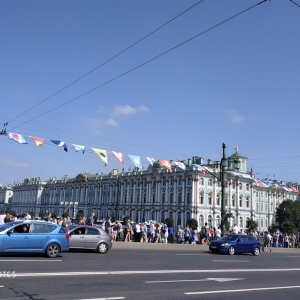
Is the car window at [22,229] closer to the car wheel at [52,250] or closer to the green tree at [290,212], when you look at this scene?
the car wheel at [52,250]

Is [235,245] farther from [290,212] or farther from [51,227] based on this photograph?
[290,212]

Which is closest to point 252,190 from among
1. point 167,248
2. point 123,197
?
point 123,197

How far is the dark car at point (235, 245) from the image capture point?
933 inches

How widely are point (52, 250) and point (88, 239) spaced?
354cm

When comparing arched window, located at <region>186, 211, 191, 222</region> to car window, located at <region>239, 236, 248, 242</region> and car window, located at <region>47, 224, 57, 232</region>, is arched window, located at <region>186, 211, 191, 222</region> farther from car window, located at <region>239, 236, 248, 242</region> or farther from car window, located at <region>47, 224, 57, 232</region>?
car window, located at <region>47, 224, 57, 232</region>

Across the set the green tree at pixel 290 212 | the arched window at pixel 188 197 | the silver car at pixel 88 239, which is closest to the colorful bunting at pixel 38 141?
the silver car at pixel 88 239

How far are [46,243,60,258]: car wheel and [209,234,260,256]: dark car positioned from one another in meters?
11.2

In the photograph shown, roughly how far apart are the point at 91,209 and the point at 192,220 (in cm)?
4446

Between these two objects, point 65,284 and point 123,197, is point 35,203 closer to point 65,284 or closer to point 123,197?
point 123,197

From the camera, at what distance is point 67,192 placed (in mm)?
127000

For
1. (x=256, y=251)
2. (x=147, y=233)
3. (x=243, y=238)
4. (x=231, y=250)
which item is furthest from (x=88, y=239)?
(x=256, y=251)

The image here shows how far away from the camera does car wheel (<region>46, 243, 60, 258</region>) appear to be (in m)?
15.7

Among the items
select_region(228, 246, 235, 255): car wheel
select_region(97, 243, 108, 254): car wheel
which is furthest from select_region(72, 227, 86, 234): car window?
select_region(228, 246, 235, 255): car wheel

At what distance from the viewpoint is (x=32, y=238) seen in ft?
49.6
